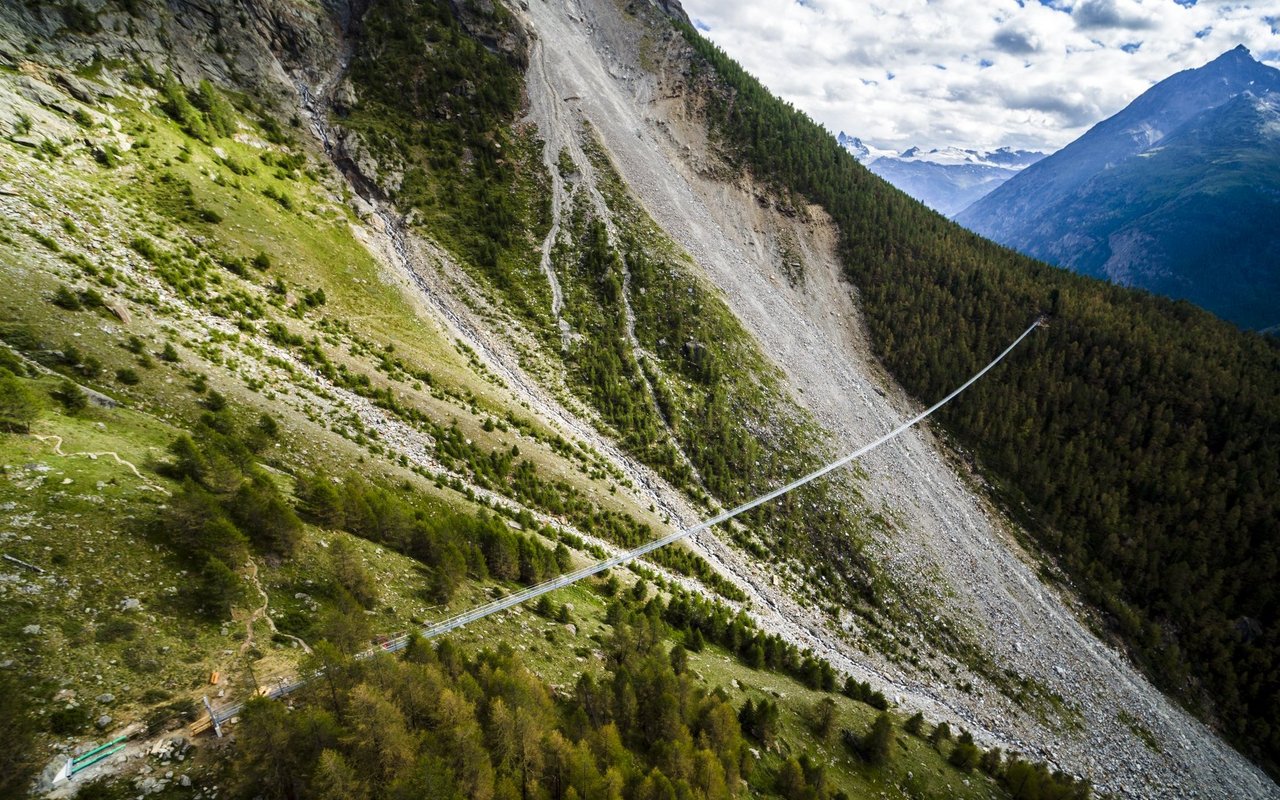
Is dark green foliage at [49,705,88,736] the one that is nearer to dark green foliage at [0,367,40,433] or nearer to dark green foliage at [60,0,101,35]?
dark green foliage at [0,367,40,433]

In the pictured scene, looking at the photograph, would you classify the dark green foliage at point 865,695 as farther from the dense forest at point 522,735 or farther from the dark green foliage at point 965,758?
the dense forest at point 522,735

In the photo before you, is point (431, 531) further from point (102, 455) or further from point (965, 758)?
point (965, 758)

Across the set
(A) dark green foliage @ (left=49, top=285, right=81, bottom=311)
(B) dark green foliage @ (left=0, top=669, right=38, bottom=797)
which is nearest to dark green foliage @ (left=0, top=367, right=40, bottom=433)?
(A) dark green foliage @ (left=49, top=285, right=81, bottom=311)

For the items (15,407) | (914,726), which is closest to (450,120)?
(15,407)

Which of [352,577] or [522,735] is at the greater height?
[522,735]

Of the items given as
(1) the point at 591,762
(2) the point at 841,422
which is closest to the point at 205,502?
(1) the point at 591,762

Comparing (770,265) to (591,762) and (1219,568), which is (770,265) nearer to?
(1219,568)

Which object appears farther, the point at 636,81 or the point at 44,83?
the point at 636,81
